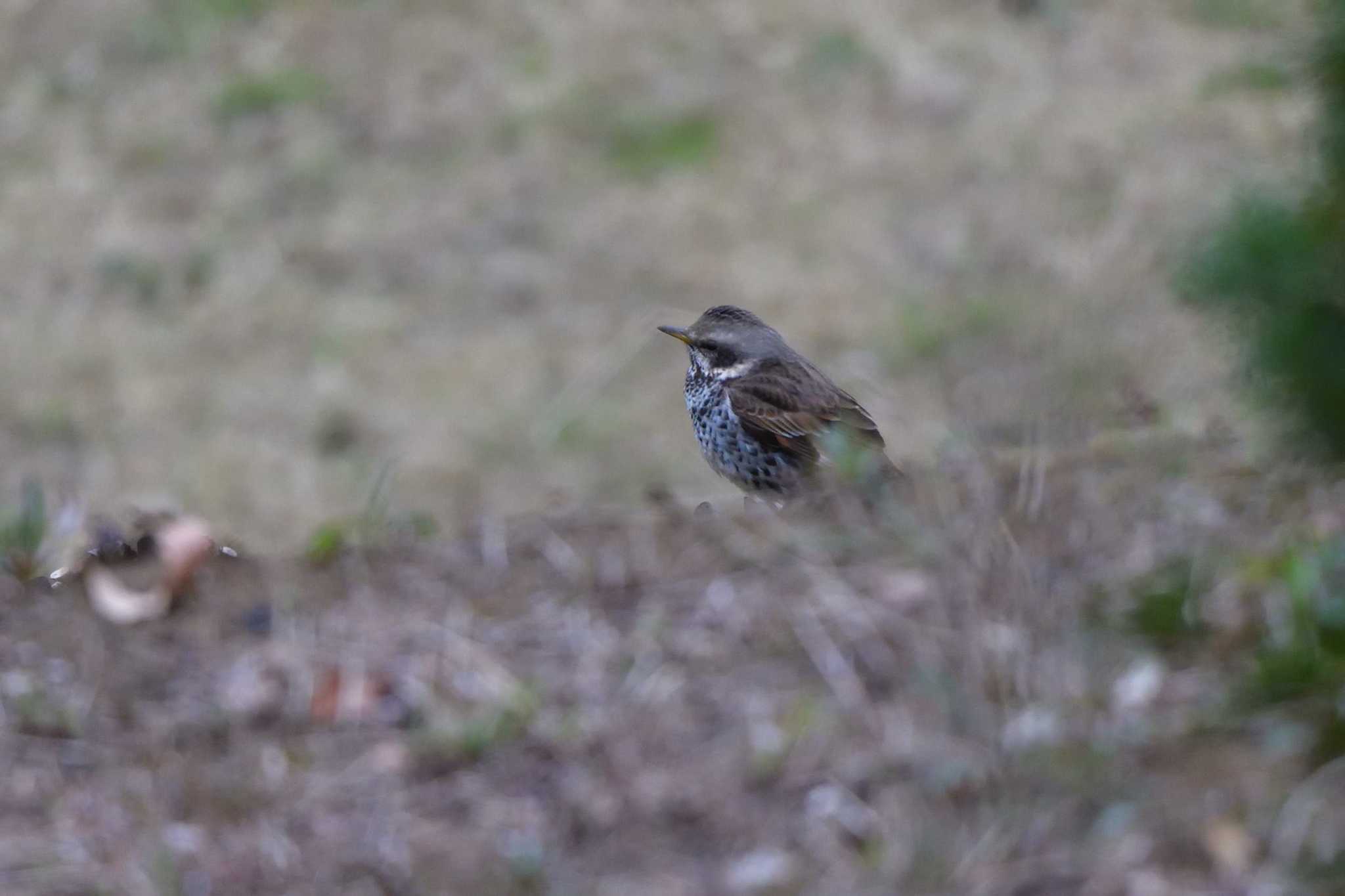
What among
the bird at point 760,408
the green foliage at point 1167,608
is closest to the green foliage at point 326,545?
the bird at point 760,408

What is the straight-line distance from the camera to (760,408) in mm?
5531

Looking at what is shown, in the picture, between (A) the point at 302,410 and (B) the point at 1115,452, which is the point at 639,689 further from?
(A) the point at 302,410

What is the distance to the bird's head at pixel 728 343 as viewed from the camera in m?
5.75

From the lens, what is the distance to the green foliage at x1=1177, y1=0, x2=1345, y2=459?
543 cm

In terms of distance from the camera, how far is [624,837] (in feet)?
11.0

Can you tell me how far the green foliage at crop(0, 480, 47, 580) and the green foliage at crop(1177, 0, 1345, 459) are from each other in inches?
126

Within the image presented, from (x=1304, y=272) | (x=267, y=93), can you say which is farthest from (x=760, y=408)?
(x=267, y=93)

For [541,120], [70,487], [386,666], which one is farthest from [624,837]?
[541,120]

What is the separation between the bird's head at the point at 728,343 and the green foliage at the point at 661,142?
5.05 metres

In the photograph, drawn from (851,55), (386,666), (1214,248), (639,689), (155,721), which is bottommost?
(155,721)

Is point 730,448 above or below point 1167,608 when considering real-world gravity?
above

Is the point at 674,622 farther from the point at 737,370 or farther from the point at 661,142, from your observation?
the point at 661,142

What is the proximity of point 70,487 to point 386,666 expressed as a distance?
15.1ft

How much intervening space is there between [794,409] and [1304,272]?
153 cm
